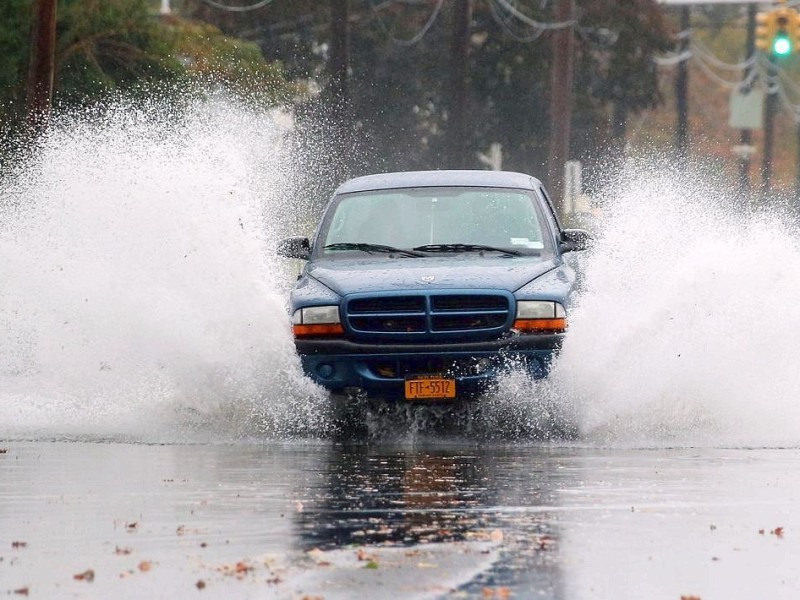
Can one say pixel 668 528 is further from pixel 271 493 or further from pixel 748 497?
pixel 271 493

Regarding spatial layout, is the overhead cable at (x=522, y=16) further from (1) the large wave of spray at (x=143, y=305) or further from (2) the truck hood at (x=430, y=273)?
(2) the truck hood at (x=430, y=273)

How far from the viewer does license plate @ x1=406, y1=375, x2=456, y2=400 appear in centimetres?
1352

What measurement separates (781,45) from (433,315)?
74.4 feet

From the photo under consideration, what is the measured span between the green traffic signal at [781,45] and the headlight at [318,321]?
73.3ft

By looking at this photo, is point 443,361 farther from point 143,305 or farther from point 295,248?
point 143,305

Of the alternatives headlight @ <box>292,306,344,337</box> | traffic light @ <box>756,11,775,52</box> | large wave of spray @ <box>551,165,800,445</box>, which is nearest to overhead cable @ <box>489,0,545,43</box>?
traffic light @ <box>756,11,775,52</box>

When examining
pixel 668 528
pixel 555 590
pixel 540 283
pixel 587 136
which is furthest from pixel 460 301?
pixel 587 136

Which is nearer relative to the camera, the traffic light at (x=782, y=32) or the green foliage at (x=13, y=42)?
the green foliage at (x=13, y=42)

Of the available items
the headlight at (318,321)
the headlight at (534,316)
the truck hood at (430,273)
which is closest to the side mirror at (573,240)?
the truck hood at (430,273)

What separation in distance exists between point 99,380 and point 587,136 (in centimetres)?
4554

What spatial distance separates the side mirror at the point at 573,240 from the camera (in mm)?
15070

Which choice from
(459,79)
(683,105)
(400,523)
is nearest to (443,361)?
(400,523)

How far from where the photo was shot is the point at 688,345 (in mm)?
14820

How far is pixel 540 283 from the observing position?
1386cm
